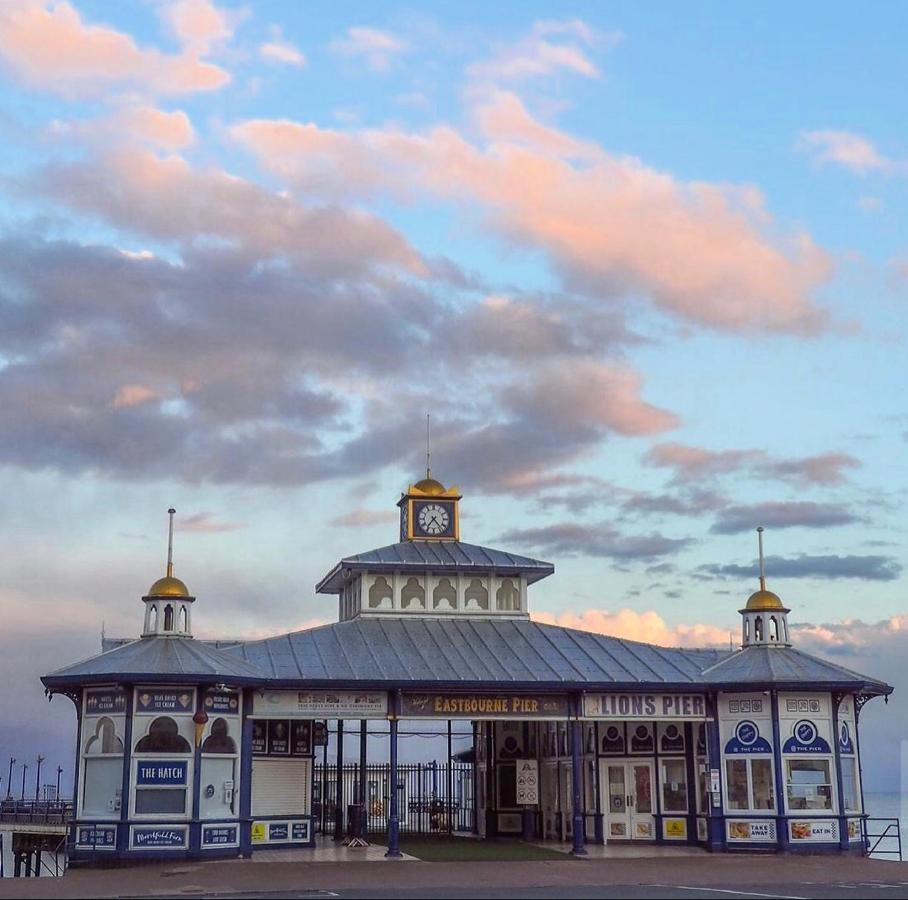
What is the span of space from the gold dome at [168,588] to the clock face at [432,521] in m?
8.98

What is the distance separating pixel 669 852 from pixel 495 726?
333 inches

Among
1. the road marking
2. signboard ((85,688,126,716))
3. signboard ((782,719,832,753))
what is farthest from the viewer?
signboard ((782,719,832,753))

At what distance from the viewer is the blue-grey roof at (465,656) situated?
100 ft

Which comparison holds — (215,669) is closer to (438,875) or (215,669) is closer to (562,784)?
(438,875)

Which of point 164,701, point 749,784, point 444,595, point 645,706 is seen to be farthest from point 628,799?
point 164,701

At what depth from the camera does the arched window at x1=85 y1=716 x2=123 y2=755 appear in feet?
94.3

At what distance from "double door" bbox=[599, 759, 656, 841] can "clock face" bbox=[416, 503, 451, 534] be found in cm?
888

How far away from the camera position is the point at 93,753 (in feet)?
95.2

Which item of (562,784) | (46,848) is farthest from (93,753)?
(46,848)

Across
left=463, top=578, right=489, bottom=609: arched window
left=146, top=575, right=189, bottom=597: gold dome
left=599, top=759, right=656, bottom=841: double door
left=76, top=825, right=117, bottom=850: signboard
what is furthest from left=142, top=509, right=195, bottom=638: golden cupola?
left=599, top=759, right=656, bottom=841: double door

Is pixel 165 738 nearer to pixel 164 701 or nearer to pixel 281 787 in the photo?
pixel 164 701

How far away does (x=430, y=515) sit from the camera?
3866cm

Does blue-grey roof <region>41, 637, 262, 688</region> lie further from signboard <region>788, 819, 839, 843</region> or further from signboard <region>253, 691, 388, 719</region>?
signboard <region>788, 819, 839, 843</region>

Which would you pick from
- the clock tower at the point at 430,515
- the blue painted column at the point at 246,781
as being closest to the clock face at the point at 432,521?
the clock tower at the point at 430,515
